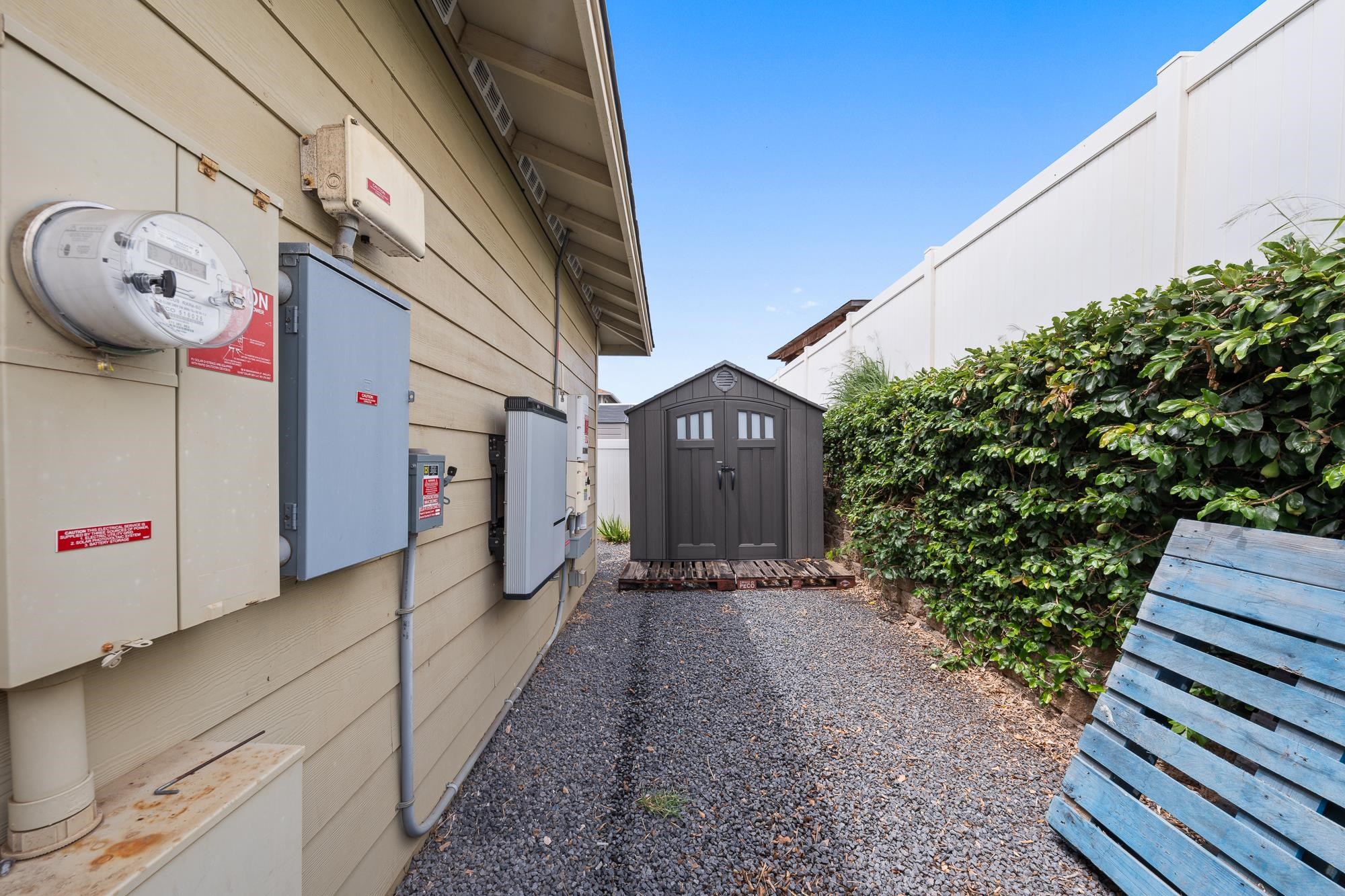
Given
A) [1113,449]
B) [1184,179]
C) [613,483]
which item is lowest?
[613,483]

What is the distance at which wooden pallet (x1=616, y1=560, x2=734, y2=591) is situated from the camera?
4980 mm

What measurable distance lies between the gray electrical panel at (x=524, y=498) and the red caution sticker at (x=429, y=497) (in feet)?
2.06

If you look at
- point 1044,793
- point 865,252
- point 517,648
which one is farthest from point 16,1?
point 865,252

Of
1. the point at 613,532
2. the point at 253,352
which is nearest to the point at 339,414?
the point at 253,352

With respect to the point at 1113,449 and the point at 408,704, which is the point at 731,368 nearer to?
the point at 1113,449

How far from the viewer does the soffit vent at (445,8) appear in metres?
1.75

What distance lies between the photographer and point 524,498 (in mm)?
2322

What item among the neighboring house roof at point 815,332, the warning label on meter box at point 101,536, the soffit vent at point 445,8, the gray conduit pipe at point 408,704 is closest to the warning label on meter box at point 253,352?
the warning label on meter box at point 101,536

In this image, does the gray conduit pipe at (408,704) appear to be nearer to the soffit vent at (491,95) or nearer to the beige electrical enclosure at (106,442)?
the beige electrical enclosure at (106,442)

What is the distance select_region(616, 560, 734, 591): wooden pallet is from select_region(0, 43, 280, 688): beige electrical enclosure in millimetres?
4239

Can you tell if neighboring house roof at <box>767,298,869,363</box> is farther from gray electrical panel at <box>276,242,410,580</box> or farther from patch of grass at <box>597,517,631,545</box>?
gray electrical panel at <box>276,242,410,580</box>

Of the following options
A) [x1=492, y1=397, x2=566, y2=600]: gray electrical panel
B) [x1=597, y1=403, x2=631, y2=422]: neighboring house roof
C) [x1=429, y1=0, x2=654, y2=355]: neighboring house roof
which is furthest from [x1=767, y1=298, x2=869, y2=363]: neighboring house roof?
[x1=492, y1=397, x2=566, y2=600]: gray electrical panel

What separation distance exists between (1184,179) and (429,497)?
355cm

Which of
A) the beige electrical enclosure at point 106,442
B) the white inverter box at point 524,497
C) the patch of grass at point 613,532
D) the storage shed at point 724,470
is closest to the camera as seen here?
the beige electrical enclosure at point 106,442
